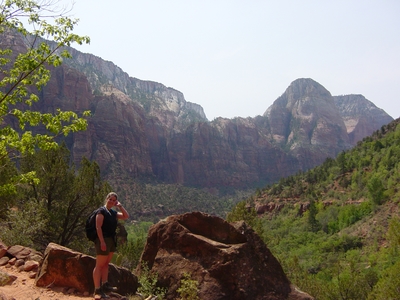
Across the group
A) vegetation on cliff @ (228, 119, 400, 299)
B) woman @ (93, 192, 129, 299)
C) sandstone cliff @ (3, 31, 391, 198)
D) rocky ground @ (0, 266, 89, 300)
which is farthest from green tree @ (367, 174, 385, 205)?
sandstone cliff @ (3, 31, 391, 198)

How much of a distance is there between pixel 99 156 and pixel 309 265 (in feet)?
254

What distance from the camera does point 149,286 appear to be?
8078 millimetres

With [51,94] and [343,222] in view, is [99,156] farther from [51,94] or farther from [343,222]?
[343,222]

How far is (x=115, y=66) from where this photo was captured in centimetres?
19300

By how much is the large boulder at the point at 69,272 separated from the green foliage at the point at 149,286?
2.01 ft

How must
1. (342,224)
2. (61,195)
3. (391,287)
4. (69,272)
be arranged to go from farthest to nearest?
(342,224), (391,287), (61,195), (69,272)

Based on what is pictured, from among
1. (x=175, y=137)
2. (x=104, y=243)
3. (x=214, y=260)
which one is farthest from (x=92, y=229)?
(x=175, y=137)

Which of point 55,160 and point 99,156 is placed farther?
point 99,156

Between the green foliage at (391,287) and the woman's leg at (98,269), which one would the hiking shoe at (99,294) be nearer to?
the woman's leg at (98,269)

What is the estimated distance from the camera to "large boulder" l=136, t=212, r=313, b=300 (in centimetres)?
789

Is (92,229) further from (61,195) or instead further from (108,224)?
(61,195)

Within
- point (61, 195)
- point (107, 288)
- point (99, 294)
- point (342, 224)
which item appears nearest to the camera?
point (99, 294)

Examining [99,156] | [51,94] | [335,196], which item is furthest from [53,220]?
[51,94]

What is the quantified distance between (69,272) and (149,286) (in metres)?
1.93
